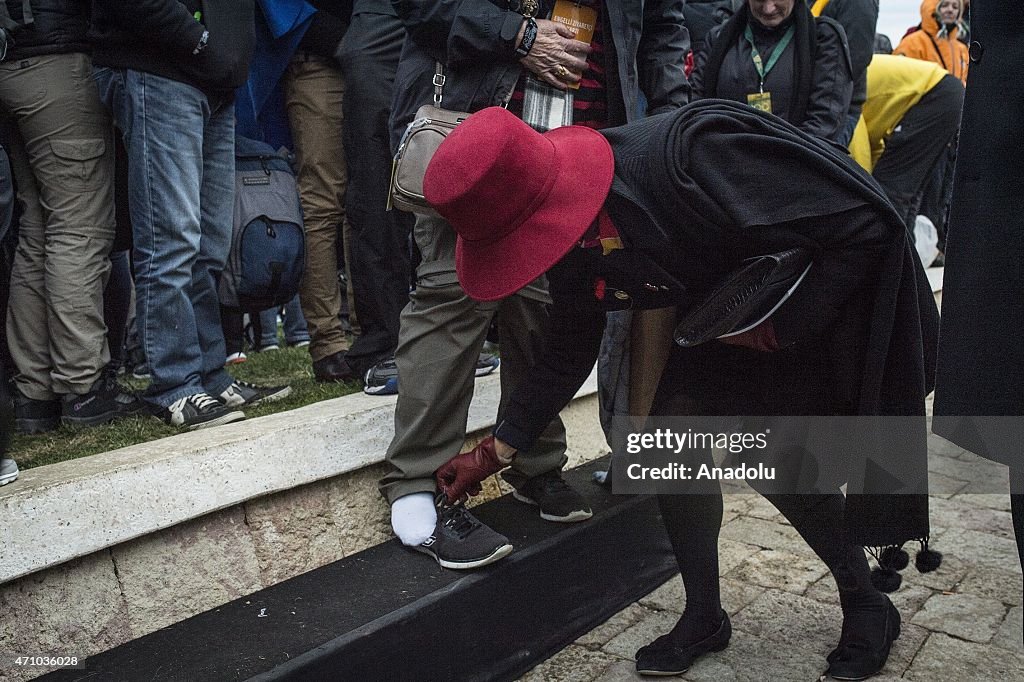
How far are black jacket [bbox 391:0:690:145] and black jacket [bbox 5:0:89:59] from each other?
103 cm

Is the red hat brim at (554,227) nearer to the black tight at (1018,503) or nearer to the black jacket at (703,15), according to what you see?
the black tight at (1018,503)

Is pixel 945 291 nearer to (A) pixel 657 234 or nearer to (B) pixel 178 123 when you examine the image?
(A) pixel 657 234

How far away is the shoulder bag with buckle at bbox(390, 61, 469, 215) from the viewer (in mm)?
2338

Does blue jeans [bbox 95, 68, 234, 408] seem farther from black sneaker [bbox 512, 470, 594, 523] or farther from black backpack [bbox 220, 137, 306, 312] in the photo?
black sneaker [bbox 512, 470, 594, 523]

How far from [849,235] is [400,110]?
1404 millimetres

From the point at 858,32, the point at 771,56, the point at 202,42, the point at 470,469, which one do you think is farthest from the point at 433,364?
the point at 858,32

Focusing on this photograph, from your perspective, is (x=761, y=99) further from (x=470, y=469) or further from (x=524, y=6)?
(x=470, y=469)

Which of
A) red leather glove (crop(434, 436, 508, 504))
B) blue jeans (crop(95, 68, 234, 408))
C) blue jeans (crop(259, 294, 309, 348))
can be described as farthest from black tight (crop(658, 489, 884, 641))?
blue jeans (crop(259, 294, 309, 348))

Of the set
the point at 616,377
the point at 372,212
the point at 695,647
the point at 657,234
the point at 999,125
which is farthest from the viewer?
the point at 372,212

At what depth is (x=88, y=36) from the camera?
8.89 ft

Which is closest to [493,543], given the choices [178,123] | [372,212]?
[372,212]

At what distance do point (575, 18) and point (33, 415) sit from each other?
2.03 meters

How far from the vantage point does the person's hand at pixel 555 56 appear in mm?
2521

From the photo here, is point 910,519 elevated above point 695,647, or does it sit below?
above
